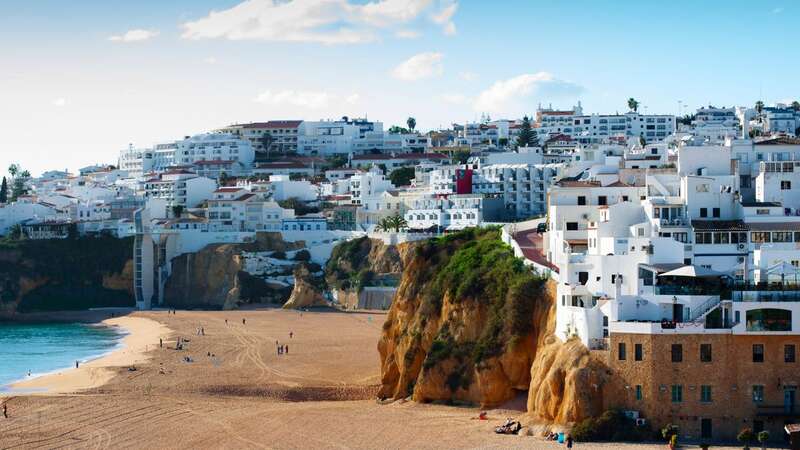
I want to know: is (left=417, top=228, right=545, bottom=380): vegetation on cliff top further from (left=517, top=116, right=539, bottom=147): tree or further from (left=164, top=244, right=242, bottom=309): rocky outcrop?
(left=517, top=116, right=539, bottom=147): tree

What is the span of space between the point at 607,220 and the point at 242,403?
14.3 metres

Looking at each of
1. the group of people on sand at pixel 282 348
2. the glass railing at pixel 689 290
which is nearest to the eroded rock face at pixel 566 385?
the glass railing at pixel 689 290

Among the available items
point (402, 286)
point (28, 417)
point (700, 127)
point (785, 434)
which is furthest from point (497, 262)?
point (700, 127)

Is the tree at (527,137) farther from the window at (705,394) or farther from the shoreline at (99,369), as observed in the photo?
the window at (705,394)

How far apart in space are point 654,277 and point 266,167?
87.6 metres

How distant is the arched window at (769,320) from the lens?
3497 cm

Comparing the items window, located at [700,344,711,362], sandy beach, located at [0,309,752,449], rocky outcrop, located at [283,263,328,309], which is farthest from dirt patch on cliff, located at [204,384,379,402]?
rocky outcrop, located at [283,263,328,309]

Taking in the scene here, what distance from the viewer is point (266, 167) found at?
122m

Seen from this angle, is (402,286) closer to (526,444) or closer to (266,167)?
(526,444)

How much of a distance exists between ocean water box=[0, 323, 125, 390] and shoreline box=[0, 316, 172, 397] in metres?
0.66

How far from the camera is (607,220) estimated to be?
42.6 meters

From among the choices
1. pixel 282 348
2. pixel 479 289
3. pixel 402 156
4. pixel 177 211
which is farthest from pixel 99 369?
pixel 402 156

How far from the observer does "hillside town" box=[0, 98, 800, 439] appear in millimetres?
34906

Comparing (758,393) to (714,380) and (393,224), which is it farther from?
(393,224)
